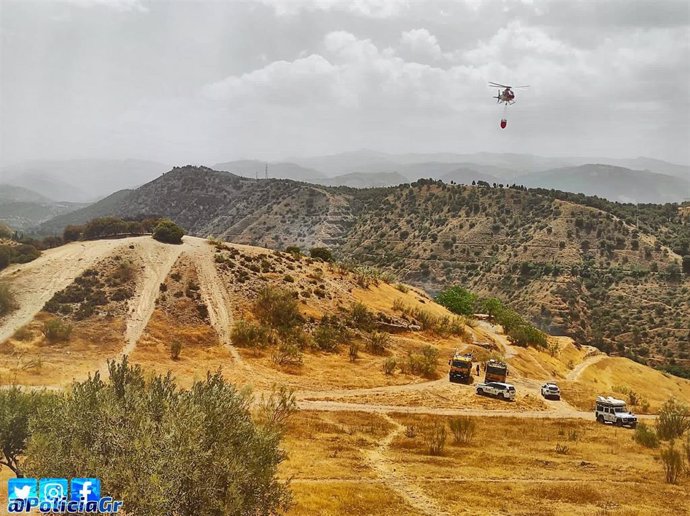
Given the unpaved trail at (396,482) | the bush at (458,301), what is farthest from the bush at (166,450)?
the bush at (458,301)

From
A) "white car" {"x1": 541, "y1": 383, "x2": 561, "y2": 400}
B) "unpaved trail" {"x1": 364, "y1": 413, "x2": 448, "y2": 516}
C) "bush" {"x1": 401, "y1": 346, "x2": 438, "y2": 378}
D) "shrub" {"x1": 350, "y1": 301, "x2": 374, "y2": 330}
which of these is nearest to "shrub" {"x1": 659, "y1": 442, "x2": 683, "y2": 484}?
"unpaved trail" {"x1": 364, "y1": 413, "x2": 448, "y2": 516}

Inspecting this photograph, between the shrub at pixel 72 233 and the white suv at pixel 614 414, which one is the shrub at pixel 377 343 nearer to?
the white suv at pixel 614 414

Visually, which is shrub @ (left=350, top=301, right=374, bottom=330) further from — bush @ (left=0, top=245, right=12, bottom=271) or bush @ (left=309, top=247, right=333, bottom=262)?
bush @ (left=0, top=245, right=12, bottom=271)

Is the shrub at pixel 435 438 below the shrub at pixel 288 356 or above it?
below

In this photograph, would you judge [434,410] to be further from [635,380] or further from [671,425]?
[635,380]

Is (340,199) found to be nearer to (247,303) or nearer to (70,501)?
(247,303)

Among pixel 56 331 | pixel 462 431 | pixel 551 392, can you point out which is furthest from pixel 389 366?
pixel 56 331

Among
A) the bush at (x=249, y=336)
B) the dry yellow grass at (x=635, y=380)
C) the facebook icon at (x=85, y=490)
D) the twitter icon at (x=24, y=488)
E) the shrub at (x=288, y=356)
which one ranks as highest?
the facebook icon at (x=85, y=490)
